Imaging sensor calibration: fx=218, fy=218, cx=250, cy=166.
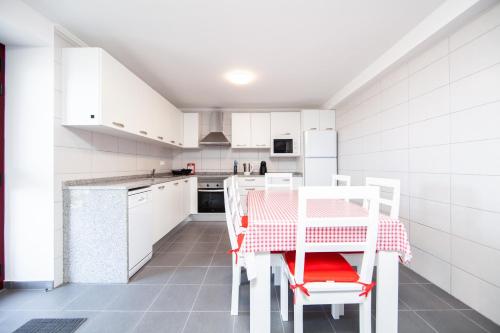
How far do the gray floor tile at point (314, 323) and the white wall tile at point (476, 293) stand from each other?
1.11m

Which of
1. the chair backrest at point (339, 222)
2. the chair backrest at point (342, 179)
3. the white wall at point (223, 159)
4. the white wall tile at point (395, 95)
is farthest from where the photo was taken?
the white wall at point (223, 159)

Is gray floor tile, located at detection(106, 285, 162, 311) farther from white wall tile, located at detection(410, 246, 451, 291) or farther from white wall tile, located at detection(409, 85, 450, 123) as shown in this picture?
white wall tile, located at detection(409, 85, 450, 123)

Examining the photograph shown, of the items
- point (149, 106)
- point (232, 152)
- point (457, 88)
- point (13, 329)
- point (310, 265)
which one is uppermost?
point (149, 106)

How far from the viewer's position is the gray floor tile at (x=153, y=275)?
203 cm

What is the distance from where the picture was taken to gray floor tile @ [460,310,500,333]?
143 cm

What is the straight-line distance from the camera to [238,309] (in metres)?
1.62

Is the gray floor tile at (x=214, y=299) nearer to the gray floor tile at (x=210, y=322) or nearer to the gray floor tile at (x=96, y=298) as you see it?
the gray floor tile at (x=210, y=322)

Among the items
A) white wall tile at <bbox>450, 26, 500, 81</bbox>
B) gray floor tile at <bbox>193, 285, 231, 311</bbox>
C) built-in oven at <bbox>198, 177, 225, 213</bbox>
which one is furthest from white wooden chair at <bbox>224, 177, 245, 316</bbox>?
built-in oven at <bbox>198, 177, 225, 213</bbox>

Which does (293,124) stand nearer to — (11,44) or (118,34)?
(118,34)

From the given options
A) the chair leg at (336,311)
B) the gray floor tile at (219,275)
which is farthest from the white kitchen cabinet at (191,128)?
the chair leg at (336,311)

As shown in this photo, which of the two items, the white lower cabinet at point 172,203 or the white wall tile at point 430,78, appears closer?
the white wall tile at point 430,78

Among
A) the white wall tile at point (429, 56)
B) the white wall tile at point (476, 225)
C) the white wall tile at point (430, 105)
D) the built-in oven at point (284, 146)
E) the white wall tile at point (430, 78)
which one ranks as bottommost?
the white wall tile at point (476, 225)

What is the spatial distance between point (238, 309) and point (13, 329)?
58.5 inches

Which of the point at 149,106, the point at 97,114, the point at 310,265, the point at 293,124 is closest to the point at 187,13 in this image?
the point at 97,114
